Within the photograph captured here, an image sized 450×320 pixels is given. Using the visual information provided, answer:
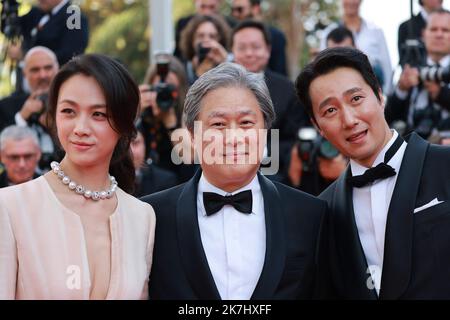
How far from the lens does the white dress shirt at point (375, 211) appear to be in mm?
3156

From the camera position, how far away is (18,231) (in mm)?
2713

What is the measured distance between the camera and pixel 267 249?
2.94 m

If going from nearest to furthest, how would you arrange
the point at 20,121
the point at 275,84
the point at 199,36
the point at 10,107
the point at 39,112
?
the point at 39,112 → the point at 20,121 → the point at 275,84 → the point at 10,107 → the point at 199,36

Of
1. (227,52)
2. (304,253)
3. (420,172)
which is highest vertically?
(227,52)

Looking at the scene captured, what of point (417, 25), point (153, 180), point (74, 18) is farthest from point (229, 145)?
point (417, 25)

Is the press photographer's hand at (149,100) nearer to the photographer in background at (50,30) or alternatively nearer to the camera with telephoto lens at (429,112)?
the photographer in background at (50,30)

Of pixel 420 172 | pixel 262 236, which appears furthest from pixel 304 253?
pixel 420 172

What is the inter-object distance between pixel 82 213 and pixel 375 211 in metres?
1.12

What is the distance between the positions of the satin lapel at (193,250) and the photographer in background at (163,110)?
2.25 m

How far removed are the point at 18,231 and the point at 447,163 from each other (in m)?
1.58

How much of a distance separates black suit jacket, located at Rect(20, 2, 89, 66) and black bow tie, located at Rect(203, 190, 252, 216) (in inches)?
108

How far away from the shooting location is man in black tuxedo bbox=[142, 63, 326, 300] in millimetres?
2924

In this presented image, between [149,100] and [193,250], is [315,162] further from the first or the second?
[193,250]
